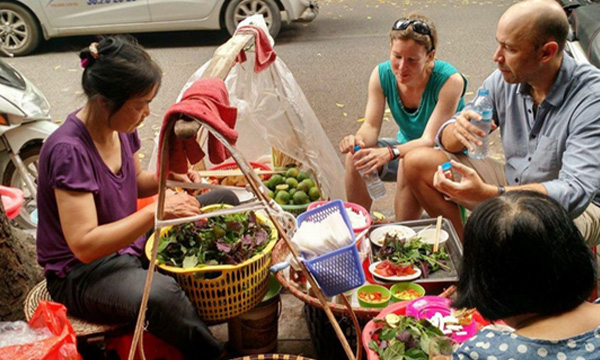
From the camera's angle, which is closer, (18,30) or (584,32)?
(584,32)

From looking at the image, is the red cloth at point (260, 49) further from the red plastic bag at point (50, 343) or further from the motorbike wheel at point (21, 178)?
the motorbike wheel at point (21, 178)

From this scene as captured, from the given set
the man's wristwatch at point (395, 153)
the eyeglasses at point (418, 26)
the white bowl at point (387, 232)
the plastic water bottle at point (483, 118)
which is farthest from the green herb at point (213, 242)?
the eyeglasses at point (418, 26)

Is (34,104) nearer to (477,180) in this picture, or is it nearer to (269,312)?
(269,312)

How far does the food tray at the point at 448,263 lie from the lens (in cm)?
307

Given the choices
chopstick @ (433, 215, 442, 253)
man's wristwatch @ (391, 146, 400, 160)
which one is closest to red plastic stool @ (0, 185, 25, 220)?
man's wristwatch @ (391, 146, 400, 160)

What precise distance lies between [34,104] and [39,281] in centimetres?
174

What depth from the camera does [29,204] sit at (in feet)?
15.5

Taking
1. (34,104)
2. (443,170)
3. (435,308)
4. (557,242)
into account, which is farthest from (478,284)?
(34,104)

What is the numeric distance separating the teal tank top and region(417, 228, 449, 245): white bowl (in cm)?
89

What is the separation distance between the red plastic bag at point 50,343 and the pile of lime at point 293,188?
5.29 feet

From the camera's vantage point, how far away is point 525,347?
5.32 ft

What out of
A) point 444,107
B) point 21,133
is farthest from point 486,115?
point 21,133

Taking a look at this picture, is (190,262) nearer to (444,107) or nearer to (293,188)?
(293,188)

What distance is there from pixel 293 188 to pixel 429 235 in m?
1.02
